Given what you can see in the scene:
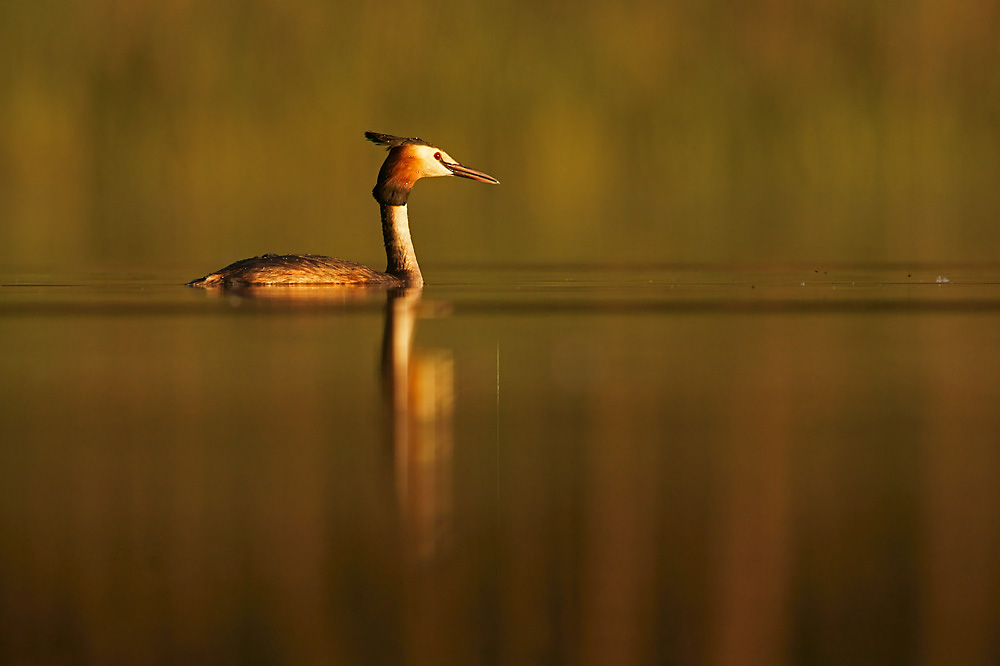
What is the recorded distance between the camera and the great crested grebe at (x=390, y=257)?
21797mm

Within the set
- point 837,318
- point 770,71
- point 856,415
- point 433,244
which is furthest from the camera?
point 770,71

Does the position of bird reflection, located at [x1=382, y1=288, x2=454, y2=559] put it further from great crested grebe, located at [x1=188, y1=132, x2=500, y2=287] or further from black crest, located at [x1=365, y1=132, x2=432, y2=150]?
black crest, located at [x1=365, y1=132, x2=432, y2=150]

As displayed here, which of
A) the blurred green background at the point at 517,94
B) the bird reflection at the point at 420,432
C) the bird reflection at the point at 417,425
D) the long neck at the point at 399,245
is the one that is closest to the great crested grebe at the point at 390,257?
the long neck at the point at 399,245

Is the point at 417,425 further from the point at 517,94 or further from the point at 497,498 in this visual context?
the point at 517,94

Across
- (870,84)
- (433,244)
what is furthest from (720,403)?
(870,84)

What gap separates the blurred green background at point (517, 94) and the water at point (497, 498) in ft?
331

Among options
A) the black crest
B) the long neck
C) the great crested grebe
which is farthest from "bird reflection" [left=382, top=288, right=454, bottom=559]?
the long neck

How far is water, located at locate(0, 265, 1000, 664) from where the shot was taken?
677cm

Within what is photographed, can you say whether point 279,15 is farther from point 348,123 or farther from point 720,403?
point 720,403

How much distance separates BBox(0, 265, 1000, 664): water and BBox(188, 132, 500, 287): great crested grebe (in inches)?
216

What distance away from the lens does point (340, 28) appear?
164750mm

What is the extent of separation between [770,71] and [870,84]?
31.2ft

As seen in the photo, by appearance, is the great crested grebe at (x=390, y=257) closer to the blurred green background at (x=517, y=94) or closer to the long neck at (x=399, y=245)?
the long neck at (x=399, y=245)

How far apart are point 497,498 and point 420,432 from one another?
1.93 metres
